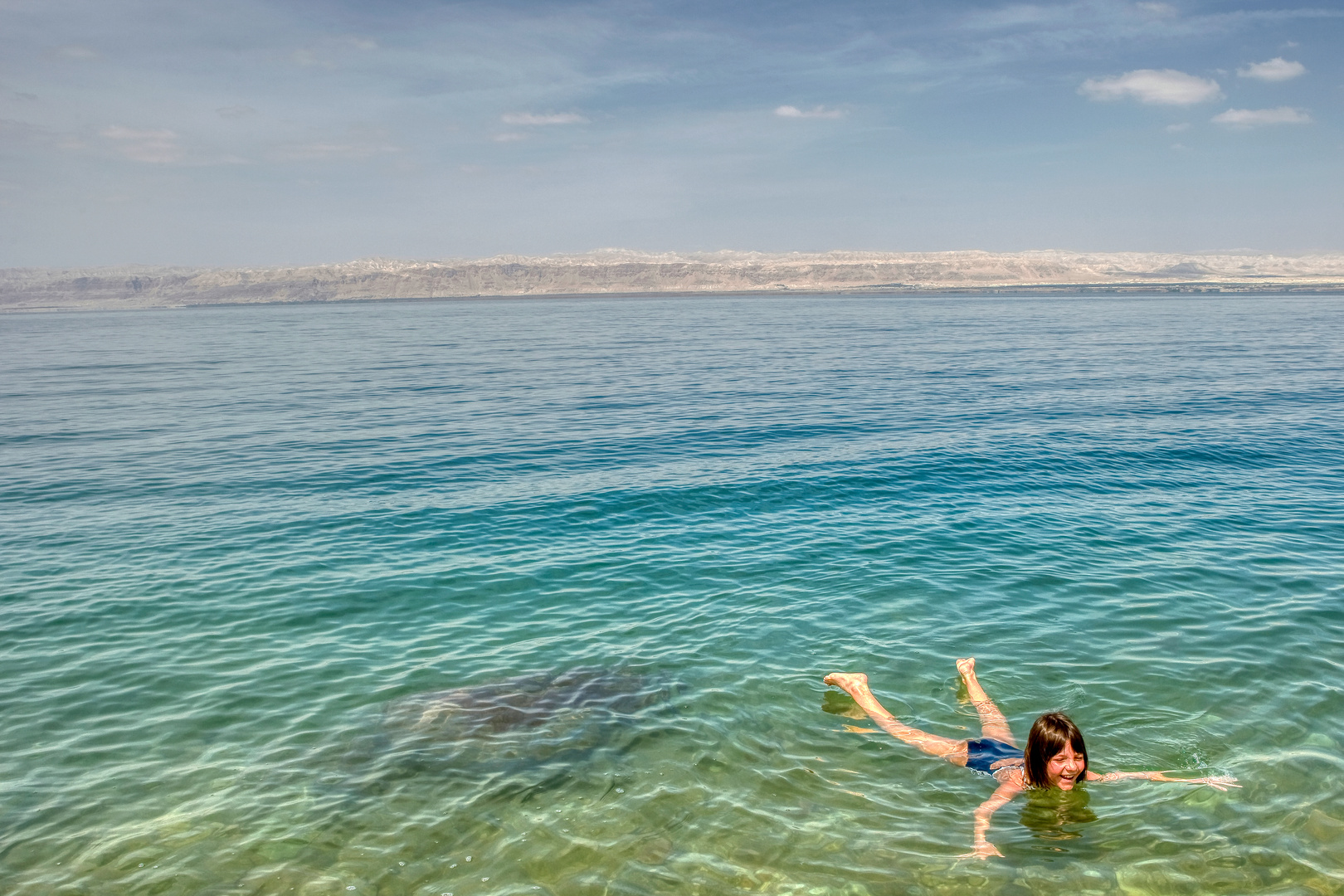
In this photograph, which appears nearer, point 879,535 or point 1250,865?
point 1250,865

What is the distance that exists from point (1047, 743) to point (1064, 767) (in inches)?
13.6

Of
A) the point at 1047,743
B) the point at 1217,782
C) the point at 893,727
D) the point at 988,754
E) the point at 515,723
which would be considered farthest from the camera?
the point at 515,723

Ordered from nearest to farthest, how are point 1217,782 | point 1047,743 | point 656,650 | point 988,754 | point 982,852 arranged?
point 982,852 < point 1047,743 < point 1217,782 < point 988,754 < point 656,650

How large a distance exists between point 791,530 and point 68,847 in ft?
46.3

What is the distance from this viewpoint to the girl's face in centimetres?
896

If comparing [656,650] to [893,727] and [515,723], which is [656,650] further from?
[893,727]

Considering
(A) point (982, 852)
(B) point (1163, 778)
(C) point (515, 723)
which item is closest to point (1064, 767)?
(A) point (982, 852)

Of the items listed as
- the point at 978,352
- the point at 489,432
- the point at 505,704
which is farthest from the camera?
the point at 978,352

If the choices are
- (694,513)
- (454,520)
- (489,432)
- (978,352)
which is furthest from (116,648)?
(978,352)

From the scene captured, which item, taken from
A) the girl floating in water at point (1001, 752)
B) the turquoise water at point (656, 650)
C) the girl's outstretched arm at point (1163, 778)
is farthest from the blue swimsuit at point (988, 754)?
the girl's outstretched arm at point (1163, 778)

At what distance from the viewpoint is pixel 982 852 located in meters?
8.55

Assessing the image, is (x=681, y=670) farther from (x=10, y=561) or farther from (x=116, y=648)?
(x=10, y=561)

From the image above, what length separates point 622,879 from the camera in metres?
8.36

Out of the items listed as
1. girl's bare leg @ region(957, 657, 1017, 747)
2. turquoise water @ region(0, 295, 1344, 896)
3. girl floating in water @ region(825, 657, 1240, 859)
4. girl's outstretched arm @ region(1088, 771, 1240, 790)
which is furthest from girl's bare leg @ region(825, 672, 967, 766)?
girl's outstretched arm @ region(1088, 771, 1240, 790)
